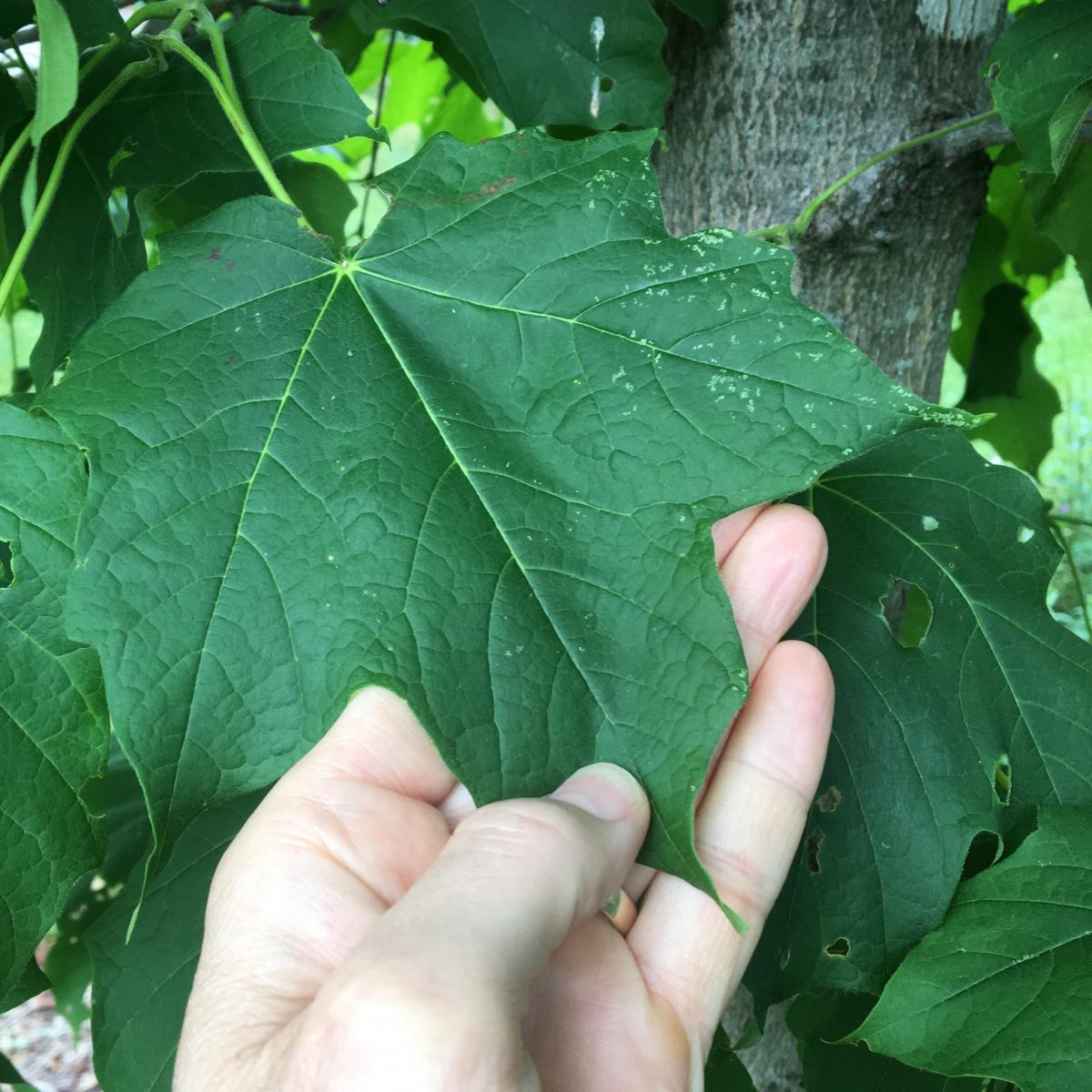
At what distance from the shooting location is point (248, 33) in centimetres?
81

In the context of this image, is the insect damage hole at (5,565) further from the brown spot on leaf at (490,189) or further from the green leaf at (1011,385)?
the green leaf at (1011,385)

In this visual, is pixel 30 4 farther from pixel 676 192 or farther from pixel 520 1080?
pixel 520 1080

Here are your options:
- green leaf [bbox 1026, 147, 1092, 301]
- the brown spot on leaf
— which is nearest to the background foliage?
the brown spot on leaf

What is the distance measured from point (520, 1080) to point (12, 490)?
1.59ft

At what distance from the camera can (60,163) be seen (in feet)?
2.50

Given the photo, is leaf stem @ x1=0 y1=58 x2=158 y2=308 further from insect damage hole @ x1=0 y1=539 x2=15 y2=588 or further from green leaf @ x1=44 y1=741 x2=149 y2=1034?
green leaf @ x1=44 y1=741 x2=149 y2=1034

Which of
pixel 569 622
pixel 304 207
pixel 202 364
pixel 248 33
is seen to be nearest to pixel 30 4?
pixel 248 33

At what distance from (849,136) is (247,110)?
23.0 inches

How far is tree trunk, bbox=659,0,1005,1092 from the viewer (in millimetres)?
991

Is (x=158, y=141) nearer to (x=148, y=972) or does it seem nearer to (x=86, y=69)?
(x=86, y=69)

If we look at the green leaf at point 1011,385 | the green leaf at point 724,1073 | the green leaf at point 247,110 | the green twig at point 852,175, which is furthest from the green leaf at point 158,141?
the green leaf at point 1011,385

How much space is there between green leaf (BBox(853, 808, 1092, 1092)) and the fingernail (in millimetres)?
310

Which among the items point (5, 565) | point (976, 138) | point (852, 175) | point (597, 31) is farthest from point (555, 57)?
point (5, 565)

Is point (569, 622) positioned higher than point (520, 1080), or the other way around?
point (569, 622)
